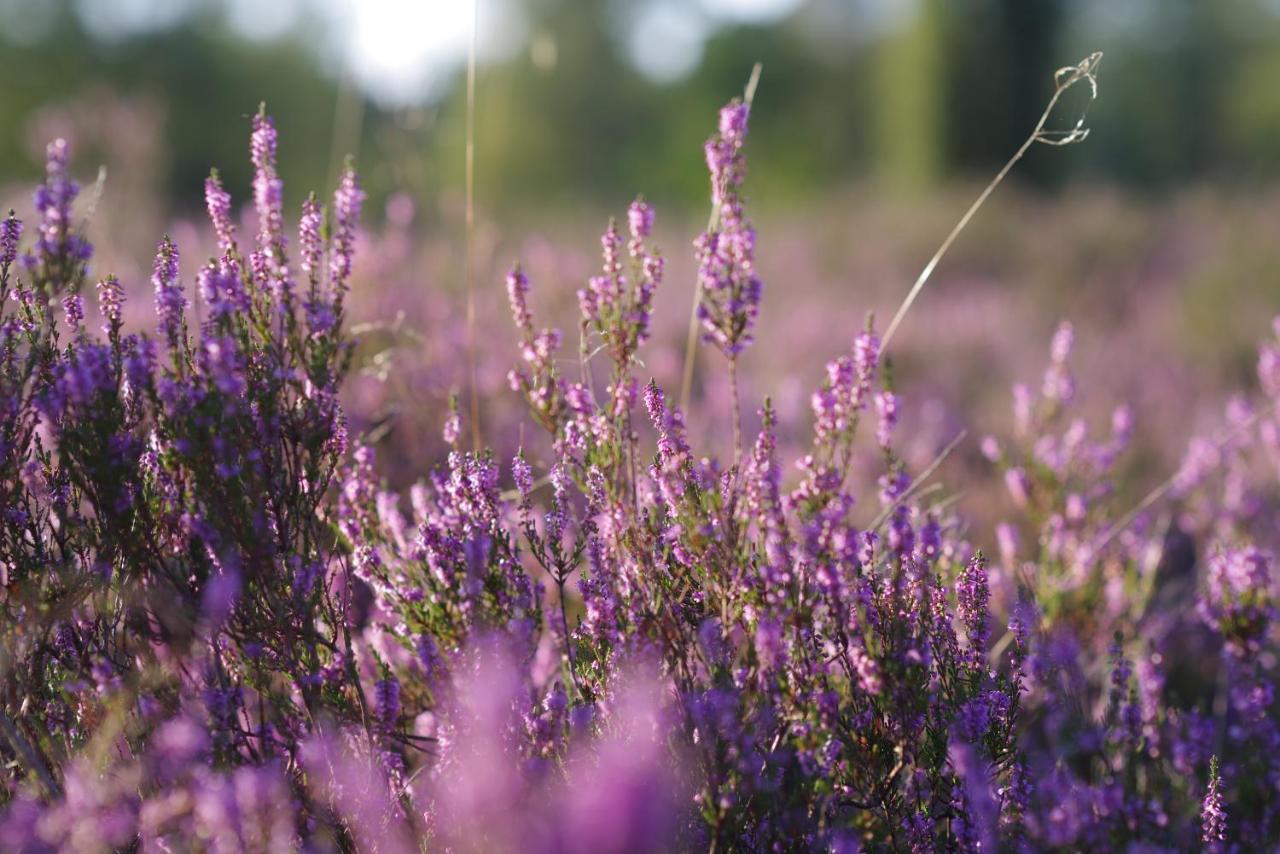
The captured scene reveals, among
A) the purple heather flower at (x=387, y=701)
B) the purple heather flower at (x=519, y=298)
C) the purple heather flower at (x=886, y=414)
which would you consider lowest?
the purple heather flower at (x=387, y=701)

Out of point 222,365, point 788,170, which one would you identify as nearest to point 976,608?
point 222,365

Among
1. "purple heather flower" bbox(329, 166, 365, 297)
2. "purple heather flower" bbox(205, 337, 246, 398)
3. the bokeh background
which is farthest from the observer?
the bokeh background

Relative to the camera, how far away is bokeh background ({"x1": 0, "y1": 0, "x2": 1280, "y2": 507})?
541cm

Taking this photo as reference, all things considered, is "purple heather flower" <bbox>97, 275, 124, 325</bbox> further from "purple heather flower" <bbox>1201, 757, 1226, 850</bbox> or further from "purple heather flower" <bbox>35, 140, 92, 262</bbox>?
"purple heather flower" <bbox>1201, 757, 1226, 850</bbox>

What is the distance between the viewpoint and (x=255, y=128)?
83.7 inches

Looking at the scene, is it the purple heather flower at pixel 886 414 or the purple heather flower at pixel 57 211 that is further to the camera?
the purple heather flower at pixel 886 414

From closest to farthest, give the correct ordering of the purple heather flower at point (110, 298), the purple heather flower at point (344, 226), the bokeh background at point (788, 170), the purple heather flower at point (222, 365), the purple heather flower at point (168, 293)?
the purple heather flower at point (222, 365), the purple heather flower at point (168, 293), the purple heather flower at point (110, 298), the purple heather flower at point (344, 226), the bokeh background at point (788, 170)

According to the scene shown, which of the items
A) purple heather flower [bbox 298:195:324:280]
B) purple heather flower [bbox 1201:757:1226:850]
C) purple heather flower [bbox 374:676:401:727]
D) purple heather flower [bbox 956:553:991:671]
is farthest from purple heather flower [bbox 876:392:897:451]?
purple heather flower [bbox 298:195:324:280]

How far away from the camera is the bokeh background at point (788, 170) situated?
5406mm

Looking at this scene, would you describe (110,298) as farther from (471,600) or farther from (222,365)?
(471,600)

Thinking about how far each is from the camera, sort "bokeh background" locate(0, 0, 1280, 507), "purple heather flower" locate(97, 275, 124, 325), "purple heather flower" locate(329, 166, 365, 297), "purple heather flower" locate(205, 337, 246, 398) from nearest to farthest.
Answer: "purple heather flower" locate(205, 337, 246, 398) → "purple heather flower" locate(97, 275, 124, 325) → "purple heather flower" locate(329, 166, 365, 297) → "bokeh background" locate(0, 0, 1280, 507)

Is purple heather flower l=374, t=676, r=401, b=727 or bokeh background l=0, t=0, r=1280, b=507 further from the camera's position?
bokeh background l=0, t=0, r=1280, b=507

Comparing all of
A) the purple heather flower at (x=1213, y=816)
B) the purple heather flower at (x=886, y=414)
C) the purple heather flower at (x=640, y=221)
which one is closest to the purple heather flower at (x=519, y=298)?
the purple heather flower at (x=640, y=221)

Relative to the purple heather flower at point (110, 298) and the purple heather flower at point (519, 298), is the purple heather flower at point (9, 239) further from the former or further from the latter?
the purple heather flower at point (519, 298)
